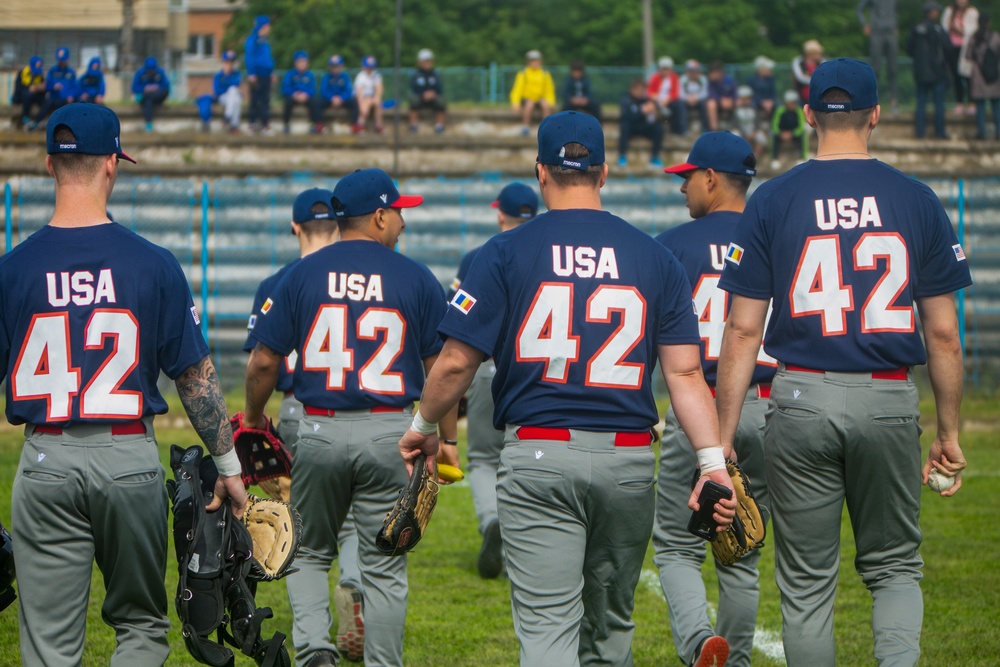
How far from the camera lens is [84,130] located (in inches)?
186

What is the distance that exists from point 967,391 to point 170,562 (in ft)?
38.4

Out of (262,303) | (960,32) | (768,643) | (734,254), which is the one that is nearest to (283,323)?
(262,303)

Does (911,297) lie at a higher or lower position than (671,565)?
higher

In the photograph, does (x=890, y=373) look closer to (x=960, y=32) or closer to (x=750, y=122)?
(x=750, y=122)

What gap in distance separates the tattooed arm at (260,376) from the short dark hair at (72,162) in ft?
5.20

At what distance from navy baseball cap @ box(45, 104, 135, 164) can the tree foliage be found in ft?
131

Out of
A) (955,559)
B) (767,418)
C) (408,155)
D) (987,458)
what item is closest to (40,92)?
(408,155)

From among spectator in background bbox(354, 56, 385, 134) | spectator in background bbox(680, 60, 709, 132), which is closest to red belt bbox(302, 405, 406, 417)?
spectator in background bbox(354, 56, 385, 134)

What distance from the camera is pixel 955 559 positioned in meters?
8.64

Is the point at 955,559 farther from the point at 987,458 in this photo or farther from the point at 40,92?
the point at 40,92

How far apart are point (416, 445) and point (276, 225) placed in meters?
13.1

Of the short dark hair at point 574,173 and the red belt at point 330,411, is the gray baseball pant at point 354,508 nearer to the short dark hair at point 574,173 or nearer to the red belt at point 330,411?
the red belt at point 330,411

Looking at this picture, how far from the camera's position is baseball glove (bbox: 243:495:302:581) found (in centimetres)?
509

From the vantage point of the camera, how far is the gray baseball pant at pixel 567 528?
4.46 m
